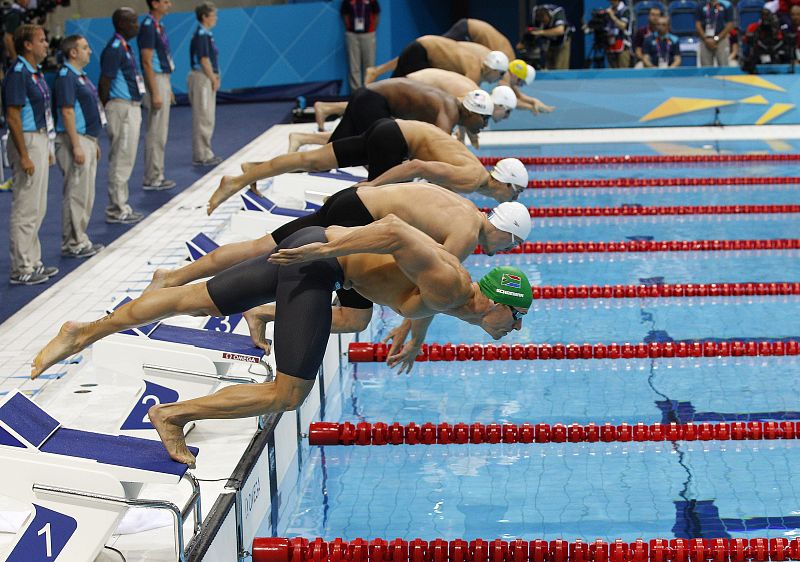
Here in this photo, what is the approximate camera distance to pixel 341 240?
3.46 m

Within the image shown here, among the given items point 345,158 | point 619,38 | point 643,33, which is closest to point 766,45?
point 643,33

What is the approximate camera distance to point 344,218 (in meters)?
4.31

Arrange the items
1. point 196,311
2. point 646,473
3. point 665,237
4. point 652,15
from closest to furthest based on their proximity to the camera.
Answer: point 196,311
point 646,473
point 665,237
point 652,15

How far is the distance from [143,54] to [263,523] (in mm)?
6131

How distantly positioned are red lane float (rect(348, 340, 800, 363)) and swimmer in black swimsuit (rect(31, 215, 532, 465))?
1.84 m

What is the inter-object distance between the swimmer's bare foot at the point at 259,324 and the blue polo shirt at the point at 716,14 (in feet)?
34.5

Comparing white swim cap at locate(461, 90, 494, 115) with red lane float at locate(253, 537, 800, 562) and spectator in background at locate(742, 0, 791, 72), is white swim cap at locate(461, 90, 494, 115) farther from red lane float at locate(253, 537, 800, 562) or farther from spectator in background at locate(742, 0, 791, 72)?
spectator in background at locate(742, 0, 791, 72)

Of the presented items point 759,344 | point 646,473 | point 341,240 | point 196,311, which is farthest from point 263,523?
point 759,344

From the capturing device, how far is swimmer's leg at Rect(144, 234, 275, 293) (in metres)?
4.55

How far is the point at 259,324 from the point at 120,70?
4422 mm

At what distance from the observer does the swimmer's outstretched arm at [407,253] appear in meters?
3.43

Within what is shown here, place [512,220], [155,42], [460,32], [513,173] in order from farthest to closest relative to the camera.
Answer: [460,32], [155,42], [513,173], [512,220]

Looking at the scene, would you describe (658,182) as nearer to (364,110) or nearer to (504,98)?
(504,98)

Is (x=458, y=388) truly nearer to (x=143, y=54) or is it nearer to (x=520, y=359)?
(x=520, y=359)
